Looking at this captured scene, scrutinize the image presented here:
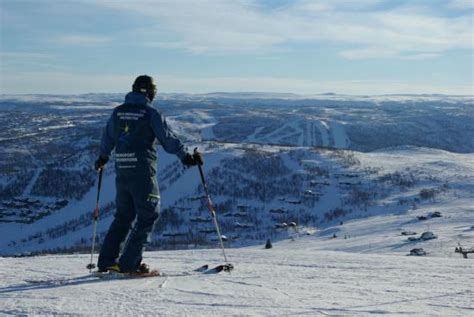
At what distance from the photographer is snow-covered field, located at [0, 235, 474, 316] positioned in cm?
429

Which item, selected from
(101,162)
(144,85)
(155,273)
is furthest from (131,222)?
(144,85)

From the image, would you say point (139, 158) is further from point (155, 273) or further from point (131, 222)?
point (155, 273)

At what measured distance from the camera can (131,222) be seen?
601cm

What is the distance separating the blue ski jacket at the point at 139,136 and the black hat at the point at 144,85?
0.07 metres

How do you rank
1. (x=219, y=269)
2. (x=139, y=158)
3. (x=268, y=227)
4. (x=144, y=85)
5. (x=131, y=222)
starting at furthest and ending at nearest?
1. (x=268, y=227)
2. (x=219, y=269)
3. (x=131, y=222)
4. (x=144, y=85)
5. (x=139, y=158)

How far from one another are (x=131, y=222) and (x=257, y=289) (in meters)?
1.64

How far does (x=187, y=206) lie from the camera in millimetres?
75062

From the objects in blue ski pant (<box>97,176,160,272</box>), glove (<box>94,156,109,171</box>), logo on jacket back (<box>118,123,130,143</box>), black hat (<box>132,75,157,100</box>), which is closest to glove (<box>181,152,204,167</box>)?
blue ski pant (<box>97,176,160,272</box>)

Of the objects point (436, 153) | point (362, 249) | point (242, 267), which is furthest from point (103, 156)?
point (436, 153)

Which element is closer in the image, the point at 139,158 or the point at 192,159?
the point at 139,158

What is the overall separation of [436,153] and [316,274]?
108 metres

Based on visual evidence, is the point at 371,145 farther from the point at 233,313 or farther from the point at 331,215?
the point at 233,313

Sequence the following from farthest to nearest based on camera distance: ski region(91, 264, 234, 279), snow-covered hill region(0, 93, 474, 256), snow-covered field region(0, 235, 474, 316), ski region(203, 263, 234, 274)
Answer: snow-covered hill region(0, 93, 474, 256) → ski region(203, 263, 234, 274) → ski region(91, 264, 234, 279) → snow-covered field region(0, 235, 474, 316)

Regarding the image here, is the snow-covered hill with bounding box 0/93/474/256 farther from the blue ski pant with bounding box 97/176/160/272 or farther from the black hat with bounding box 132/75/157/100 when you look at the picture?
the black hat with bounding box 132/75/157/100
